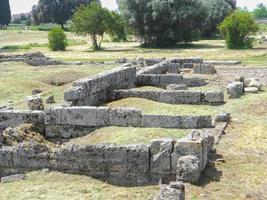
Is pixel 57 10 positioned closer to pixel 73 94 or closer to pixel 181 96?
pixel 181 96

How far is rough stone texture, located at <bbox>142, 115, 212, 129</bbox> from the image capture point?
16453 mm

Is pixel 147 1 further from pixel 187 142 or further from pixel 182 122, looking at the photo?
pixel 187 142

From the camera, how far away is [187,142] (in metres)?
12.0

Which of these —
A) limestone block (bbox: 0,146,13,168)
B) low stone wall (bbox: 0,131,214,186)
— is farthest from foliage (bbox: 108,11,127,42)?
low stone wall (bbox: 0,131,214,186)

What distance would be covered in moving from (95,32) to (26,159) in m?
45.0

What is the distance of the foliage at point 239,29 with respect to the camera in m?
48.9

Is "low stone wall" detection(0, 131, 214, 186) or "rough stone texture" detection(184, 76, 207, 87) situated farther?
"rough stone texture" detection(184, 76, 207, 87)

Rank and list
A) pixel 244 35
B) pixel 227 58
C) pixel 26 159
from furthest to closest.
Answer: pixel 244 35 → pixel 227 58 → pixel 26 159

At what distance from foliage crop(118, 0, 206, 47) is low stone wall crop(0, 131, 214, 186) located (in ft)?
144

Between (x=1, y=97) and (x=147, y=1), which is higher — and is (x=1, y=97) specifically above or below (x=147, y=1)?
below

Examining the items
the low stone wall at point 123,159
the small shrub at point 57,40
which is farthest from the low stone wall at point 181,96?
the small shrub at point 57,40

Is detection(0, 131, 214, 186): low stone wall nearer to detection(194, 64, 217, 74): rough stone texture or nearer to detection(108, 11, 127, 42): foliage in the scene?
detection(194, 64, 217, 74): rough stone texture

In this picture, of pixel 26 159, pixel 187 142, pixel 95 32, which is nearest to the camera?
pixel 187 142

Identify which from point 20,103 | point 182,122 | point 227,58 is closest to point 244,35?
point 227,58
